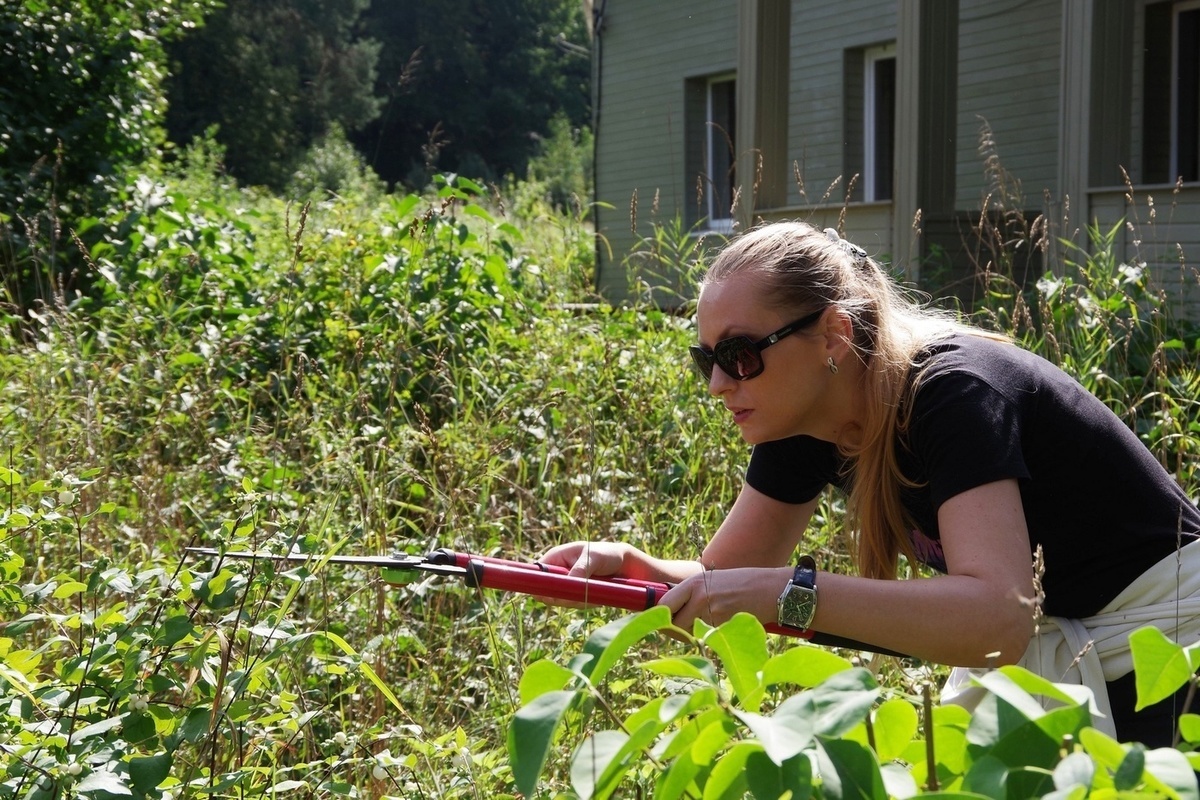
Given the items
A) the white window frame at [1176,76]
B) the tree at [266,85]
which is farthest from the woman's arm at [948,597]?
the tree at [266,85]

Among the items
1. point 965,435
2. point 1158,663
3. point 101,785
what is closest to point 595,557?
point 965,435

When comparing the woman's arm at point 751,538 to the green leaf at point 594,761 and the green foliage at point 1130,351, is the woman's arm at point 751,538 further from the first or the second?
the green leaf at point 594,761

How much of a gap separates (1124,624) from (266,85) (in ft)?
142

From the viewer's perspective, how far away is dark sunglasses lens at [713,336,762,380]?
87.6 inches

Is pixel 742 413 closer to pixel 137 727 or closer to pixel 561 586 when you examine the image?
pixel 561 586

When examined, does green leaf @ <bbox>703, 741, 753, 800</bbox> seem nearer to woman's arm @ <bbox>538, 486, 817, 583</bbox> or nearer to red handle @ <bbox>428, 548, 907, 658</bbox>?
red handle @ <bbox>428, 548, 907, 658</bbox>

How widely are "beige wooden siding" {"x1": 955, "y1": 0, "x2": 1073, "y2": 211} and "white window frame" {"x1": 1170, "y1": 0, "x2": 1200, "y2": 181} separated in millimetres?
839

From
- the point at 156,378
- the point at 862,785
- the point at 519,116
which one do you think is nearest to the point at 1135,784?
the point at 862,785

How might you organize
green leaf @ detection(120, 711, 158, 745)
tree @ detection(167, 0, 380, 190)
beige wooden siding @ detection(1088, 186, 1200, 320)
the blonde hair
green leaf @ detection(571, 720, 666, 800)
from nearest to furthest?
green leaf @ detection(571, 720, 666, 800) < green leaf @ detection(120, 711, 158, 745) < the blonde hair < beige wooden siding @ detection(1088, 186, 1200, 320) < tree @ detection(167, 0, 380, 190)

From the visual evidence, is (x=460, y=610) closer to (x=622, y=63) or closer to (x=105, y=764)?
(x=105, y=764)

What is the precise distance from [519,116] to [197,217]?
51.8m

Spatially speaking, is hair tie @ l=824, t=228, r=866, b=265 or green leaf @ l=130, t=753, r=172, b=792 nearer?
green leaf @ l=130, t=753, r=172, b=792

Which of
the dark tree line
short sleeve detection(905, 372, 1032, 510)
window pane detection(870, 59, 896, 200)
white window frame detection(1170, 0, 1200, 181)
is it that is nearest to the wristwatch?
short sleeve detection(905, 372, 1032, 510)

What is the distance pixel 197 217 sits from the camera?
7.01m
